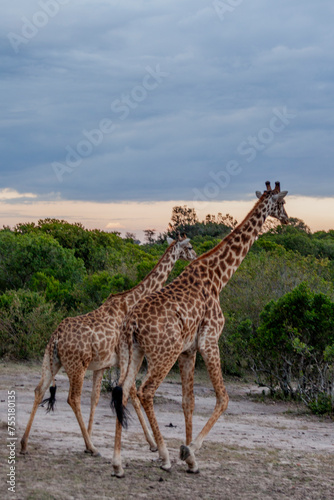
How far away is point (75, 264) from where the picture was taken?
2391 cm

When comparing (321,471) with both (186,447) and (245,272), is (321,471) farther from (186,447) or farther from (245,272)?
(245,272)

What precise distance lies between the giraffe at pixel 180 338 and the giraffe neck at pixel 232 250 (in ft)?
0.04

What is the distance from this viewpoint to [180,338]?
6.31 meters

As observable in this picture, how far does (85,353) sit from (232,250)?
216cm

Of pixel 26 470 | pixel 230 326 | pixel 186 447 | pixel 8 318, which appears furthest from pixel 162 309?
pixel 8 318

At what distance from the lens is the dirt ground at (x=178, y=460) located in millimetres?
5707

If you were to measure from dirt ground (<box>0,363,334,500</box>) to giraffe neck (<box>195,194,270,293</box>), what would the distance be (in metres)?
2.02

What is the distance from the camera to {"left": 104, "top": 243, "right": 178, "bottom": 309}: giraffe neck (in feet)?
26.7

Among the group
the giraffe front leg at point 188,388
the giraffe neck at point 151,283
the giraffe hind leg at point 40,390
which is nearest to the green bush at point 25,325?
the giraffe neck at point 151,283

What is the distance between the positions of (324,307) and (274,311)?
1030 millimetres

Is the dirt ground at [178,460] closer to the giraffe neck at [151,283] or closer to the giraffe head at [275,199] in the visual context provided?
the giraffe neck at [151,283]

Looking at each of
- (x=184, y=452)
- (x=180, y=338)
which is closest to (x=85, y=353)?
(x=180, y=338)

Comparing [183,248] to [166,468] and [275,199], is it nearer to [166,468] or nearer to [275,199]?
[275,199]

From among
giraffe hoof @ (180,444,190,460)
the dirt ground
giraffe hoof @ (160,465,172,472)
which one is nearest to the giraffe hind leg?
the dirt ground
